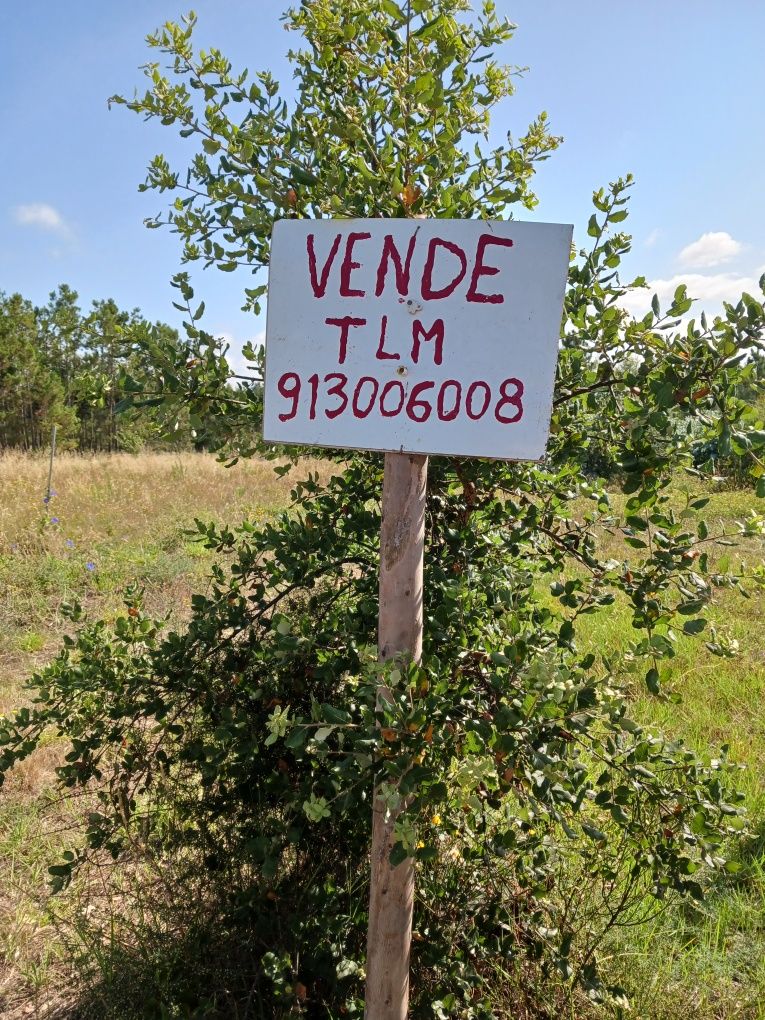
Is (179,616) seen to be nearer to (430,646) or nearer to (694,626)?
(430,646)

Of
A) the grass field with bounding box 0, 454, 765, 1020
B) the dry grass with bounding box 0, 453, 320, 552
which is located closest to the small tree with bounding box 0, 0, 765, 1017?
the grass field with bounding box 0, 454, 765, 1020

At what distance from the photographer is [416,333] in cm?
109

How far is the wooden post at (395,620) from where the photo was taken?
1.24m

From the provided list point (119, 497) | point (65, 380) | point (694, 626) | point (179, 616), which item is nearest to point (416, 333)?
point (694, 626)

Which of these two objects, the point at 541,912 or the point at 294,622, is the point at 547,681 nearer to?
the point at 294,622

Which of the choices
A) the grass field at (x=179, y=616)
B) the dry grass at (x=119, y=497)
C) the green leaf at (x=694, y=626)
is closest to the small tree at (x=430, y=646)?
the green leaf at (x=694, y=626)

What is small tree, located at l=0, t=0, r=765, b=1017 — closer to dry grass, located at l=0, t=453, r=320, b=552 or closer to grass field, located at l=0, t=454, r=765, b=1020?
grass field, located at l=0, t=454, r=765, b=1020

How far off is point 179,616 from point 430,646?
355cm

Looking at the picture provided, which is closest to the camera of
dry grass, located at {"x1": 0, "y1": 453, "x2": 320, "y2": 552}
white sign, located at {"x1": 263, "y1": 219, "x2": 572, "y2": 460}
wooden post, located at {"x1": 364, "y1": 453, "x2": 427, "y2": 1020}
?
white sign, located at {"x1": 263, "y1": 219, "x2": 572, "y2": 460}

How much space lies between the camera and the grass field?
180 cm

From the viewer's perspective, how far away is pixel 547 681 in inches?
42.1

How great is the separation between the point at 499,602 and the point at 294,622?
571 mm

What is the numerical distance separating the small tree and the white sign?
147 mm

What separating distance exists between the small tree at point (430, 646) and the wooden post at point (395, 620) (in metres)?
0.10
